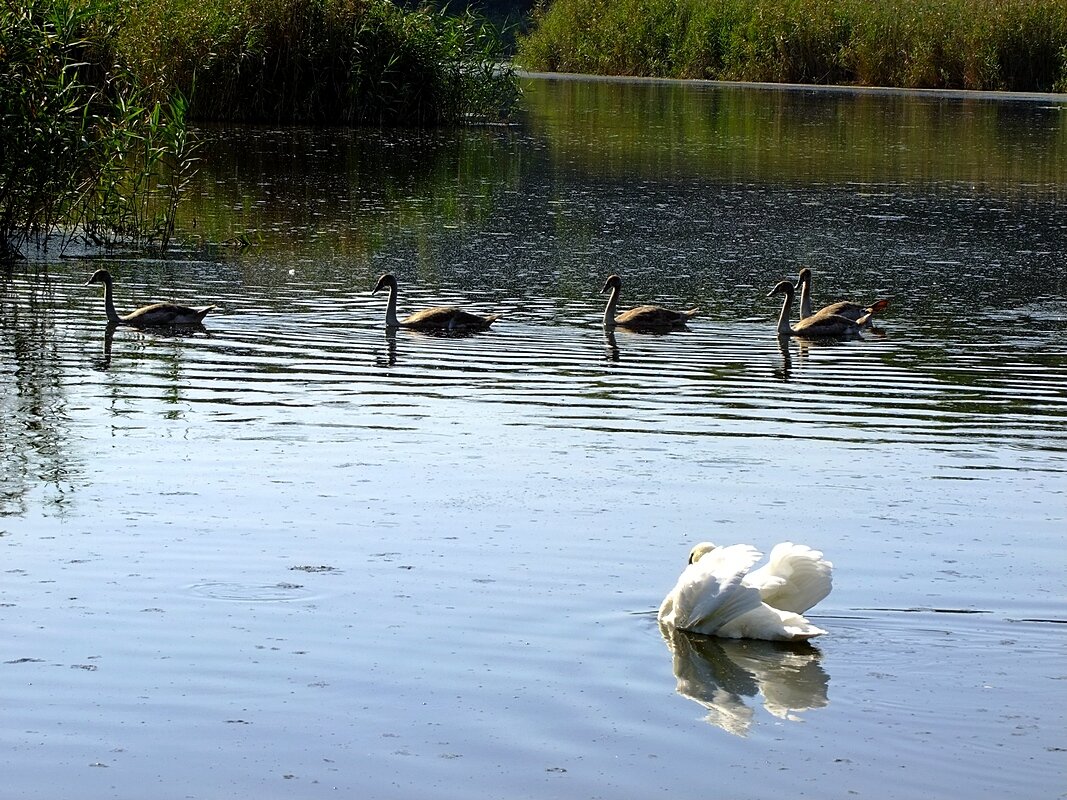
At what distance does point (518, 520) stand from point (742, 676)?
6.82ft

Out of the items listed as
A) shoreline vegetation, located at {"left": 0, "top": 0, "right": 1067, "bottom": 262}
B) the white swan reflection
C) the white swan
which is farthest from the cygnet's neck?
the white swan reflection

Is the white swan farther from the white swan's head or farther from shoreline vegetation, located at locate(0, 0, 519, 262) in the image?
shoreline vegetation, located at locate(0, 0, 519, 262)

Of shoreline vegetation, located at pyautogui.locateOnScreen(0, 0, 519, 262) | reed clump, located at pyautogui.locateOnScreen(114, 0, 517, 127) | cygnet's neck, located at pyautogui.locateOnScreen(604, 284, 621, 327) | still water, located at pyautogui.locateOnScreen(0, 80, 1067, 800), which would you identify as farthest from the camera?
reed clump, located at pyautogui.locateOnScreen(114, 0, 517, 127)

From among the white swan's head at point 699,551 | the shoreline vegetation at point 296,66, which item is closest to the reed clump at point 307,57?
the shoreline vegetation at point 296,66

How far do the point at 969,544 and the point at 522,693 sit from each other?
2793mm

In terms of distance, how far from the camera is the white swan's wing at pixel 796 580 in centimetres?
668

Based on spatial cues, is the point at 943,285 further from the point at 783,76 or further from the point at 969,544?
the point at 783,76

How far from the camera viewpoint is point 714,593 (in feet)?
21.4

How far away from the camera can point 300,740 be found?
5.68 meters

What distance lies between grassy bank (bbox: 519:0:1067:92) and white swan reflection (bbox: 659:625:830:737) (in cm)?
3759

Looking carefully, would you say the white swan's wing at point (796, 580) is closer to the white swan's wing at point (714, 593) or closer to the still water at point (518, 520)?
the white swan's wing at point (714, 593)

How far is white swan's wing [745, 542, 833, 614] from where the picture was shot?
21.9ft

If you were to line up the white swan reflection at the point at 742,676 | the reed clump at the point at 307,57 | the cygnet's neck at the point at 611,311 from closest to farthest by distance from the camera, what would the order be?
the white swan reflection at the point at 742,676 < the cygnet's neck at the point at 611,311 < the reed clump at the point at 307,57

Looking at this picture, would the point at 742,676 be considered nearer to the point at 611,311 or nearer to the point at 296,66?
the point at 611,311
